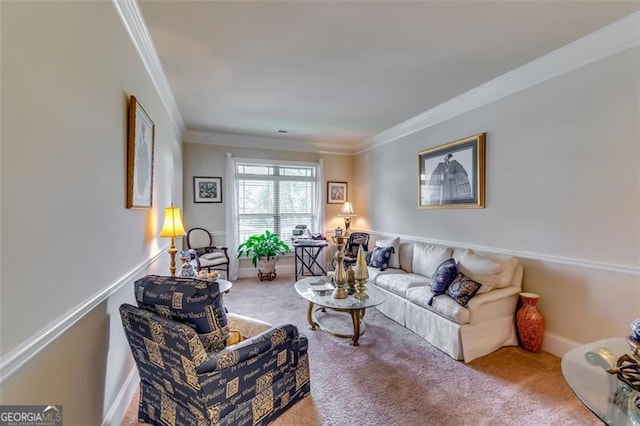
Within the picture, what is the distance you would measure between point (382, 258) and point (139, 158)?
3145mm

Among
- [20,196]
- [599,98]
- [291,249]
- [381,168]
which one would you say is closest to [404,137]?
[381,168]

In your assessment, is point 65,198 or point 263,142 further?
point 263,142

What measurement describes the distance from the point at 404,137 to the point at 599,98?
2486 mm

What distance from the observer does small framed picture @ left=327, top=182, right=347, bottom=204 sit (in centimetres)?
613

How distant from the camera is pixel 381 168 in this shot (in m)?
5.27

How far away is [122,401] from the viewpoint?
184 centimetres

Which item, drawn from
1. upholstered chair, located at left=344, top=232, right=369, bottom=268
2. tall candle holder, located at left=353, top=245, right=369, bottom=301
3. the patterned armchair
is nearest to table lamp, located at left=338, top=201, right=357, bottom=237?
upholstered chair, located at left=344, top=232, right=369, bottom=268

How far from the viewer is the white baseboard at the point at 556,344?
99.0 inches

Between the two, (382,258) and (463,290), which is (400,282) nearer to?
(382,258)

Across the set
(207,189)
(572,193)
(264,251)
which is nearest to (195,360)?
(572,193)

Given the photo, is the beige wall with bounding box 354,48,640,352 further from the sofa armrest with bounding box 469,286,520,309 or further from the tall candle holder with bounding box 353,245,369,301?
the tall candle holder with bounding box 353,245,369,301

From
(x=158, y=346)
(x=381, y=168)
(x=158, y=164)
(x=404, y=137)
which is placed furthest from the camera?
(x=381, y=168)

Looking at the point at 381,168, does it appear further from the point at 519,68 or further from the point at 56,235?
the point at 56,235

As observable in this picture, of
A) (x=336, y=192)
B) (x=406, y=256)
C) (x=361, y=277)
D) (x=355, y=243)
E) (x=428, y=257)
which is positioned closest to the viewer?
(x=361, y=277)
